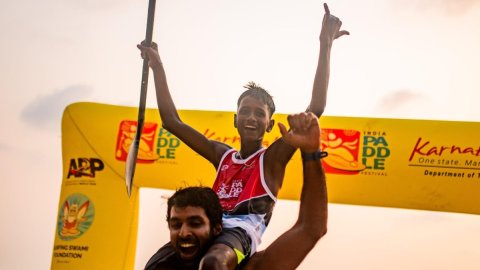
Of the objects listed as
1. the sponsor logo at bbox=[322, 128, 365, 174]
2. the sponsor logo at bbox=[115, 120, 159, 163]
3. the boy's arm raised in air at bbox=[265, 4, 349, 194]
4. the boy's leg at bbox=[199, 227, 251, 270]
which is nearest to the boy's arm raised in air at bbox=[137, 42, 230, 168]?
the boy's arm raised in air at bbox=[265, 4, 349, 194]

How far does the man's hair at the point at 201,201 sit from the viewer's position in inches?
120

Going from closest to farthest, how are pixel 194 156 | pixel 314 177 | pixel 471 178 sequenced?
pixel 314 177 < pixel 471 178 < pixel 194 156

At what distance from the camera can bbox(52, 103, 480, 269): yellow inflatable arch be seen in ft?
22.1

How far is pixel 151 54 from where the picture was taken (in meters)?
4.25

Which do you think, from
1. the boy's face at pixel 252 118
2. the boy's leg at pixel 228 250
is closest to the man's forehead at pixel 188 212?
the boy's leg at pixel 228 250

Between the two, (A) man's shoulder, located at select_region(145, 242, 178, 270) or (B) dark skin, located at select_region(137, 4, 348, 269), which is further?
(B) dark skin, located at select_region(137, 4, 348, 269)

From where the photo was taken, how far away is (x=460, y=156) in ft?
21.9

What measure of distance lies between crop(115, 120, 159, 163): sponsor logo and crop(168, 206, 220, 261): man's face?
14.2 feet

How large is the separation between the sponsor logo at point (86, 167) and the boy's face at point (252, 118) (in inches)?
157

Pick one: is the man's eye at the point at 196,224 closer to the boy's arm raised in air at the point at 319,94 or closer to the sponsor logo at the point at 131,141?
the boy's arm raised in air at the point at 319,94

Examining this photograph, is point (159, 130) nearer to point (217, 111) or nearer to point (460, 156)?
point (217, 111)

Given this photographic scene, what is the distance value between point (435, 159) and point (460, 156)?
26 cm

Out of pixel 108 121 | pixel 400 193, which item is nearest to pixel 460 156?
pixel 400 193

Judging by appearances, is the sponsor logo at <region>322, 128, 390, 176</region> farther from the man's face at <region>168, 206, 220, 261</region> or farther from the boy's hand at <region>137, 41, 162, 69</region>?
the man's face at <region>168, 206, 220, 261</region>
